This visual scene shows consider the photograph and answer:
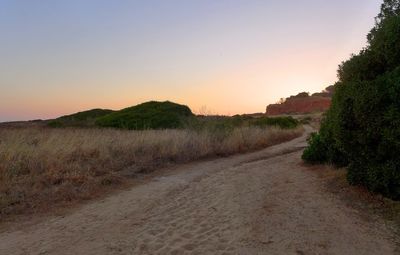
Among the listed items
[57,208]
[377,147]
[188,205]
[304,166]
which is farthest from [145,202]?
[304,166]

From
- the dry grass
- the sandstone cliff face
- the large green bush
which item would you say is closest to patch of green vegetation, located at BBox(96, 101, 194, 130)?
the dry grass

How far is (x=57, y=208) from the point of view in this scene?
9117mm

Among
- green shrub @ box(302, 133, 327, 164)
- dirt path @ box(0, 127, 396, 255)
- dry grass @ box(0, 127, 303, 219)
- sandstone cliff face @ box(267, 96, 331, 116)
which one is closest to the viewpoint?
dirt path @ box(0, 127, 396, 255)

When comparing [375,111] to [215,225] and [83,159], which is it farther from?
[83,159]

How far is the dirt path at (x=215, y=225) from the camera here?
6.11m

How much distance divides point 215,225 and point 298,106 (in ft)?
303

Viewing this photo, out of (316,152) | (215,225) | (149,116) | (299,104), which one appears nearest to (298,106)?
(299,104)

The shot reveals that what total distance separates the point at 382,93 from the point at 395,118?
542 mm

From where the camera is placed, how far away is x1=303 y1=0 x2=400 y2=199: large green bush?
7.43 metres

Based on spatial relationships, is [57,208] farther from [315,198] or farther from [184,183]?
[315,198]

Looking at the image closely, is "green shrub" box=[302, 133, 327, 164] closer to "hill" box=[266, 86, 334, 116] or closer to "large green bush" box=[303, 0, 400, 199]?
"large green bush" box=[303, 0, 400, 199]

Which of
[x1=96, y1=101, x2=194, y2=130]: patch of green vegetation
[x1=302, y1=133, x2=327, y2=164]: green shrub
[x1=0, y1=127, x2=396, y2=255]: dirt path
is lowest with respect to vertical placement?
[x1=0, y1=127, x2=396, y2=255]: dirt path

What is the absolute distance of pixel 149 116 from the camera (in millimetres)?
40750

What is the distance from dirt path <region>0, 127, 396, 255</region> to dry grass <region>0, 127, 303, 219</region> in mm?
1151
